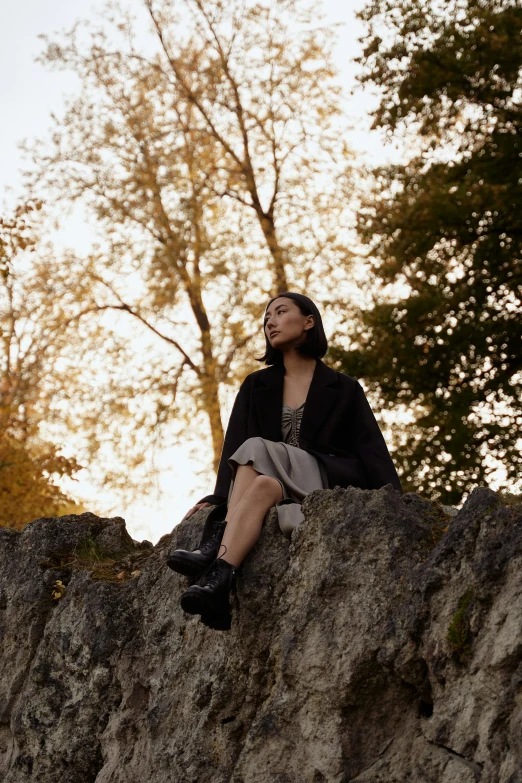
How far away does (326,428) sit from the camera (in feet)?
16.3

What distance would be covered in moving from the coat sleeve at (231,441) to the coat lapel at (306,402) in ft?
0.36

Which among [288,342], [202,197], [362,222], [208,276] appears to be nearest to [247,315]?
[208,276]

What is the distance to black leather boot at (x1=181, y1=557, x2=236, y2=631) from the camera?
157 inches

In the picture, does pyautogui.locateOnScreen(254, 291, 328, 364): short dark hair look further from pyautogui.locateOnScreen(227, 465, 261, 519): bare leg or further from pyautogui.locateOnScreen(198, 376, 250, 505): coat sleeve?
pyautogui.locateOnScreen(227, 465, 261, 519): bare leg

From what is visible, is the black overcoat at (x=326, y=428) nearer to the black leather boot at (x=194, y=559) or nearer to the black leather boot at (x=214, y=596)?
the black leather boot at (x=194, y=559)

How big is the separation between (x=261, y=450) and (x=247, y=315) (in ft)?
47.7

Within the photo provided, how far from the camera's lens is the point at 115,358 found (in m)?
19.8

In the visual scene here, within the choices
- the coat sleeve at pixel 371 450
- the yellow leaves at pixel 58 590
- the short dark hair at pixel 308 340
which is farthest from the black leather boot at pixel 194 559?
the yellow leaves at pixel 58 590

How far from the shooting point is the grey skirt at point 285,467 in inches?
176

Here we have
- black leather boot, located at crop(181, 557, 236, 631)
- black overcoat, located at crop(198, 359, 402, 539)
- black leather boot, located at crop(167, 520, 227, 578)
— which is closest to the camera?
black leather boot, located at crop(181, 557, 236, 631)

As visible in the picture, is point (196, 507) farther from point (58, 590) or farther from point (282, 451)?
point (58, 590)

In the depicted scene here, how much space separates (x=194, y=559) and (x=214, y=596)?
247mm

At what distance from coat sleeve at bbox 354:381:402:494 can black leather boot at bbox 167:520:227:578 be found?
0.90 metres

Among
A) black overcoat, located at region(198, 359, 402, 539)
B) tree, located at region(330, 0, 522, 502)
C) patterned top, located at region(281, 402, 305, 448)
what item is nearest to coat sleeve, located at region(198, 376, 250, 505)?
black overcoat, located at region(198, 359, 402, 539)
